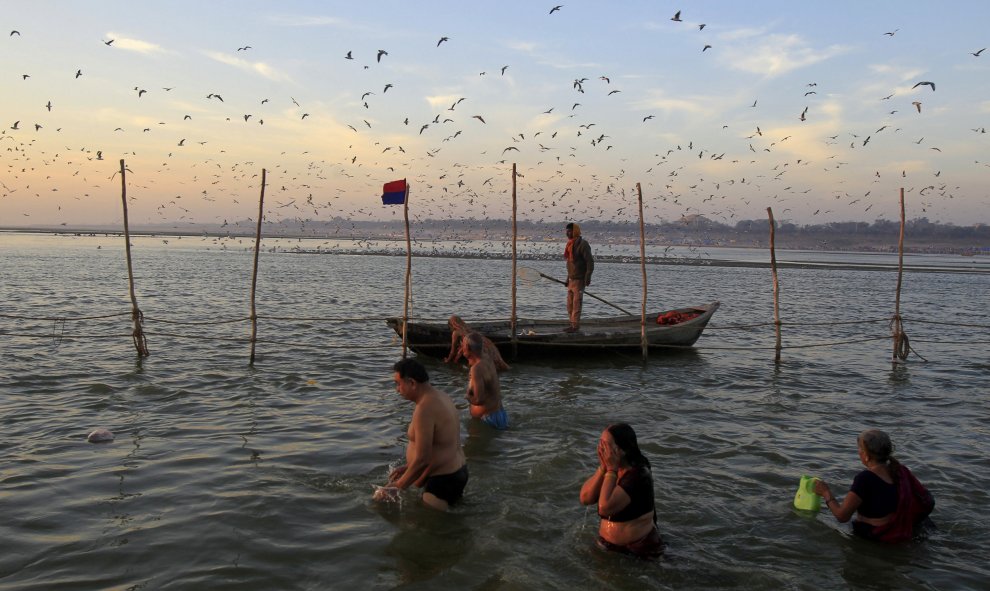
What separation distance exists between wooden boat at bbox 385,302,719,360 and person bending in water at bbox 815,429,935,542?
898cm

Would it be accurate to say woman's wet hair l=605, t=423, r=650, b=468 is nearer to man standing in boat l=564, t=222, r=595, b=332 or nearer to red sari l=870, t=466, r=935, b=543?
red sari l=870, t=466, r=935, b=543

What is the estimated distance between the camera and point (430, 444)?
6.28 meters

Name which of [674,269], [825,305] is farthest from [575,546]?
[674,269]

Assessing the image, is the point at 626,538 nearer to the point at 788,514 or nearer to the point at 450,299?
the point at 788,514

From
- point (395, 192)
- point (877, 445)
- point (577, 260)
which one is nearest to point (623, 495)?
point (877, 445)

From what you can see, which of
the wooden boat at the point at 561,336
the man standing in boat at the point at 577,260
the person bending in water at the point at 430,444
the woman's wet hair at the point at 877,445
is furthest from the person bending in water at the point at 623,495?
the man standing in boat at the point at 577,260

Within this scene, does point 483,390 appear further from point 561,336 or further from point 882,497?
point 561,336

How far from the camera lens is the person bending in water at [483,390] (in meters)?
9.29

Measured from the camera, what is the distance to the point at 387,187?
49.1 ft

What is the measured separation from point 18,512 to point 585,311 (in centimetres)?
2308

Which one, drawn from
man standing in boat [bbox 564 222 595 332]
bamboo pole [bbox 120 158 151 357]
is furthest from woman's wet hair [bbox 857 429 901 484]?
bamboo pole [bbox 120 158 151 357]

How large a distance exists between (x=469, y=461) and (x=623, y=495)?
346 cm

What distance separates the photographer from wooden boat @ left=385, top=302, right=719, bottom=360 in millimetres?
14430

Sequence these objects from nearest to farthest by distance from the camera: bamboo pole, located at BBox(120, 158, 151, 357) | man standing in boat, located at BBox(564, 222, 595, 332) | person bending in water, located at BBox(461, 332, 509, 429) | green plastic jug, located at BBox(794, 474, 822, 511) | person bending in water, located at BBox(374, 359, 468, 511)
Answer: person bending in water, located at BBox(374, 359, 468, 511) → green plastic jug, located at BBox(794, 474, 822, 511) → person bending in water, located at BBox(461, 332, 509, 429) → bamboo pole, located at BBox(120, 158, 151, 357) → man standing in boat, located at BBox(564, 222, 595, 332)
